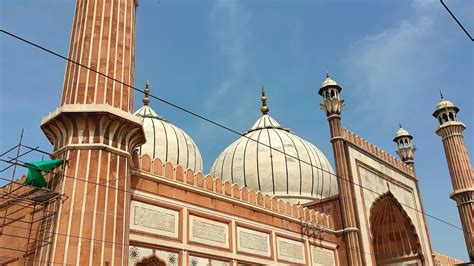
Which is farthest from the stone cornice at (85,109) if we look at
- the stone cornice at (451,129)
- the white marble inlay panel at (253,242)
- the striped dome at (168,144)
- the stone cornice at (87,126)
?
the stone cornice at (451,129)

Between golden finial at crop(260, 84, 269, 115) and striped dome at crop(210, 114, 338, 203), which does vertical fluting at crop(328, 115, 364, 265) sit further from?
golden finial at crop(260, 84, 269, 115)

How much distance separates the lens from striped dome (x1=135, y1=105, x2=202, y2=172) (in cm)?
1670

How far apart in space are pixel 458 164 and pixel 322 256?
31.6 ft

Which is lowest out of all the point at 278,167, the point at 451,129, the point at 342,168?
the point at 342,168

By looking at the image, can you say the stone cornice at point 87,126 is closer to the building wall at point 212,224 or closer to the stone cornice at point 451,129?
the building wall at point 212,224

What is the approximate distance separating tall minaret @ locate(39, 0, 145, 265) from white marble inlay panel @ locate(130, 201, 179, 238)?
2.19ft

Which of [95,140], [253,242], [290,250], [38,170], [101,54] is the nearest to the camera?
[38,170]

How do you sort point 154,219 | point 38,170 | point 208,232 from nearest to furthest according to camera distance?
point 38,170 → point 154,219 → point 208,232

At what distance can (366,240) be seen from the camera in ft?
43.4

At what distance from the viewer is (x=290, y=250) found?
11766 millimetres

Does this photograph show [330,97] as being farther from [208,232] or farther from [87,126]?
[87,126]

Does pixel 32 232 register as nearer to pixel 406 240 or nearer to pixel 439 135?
pixel 406 240

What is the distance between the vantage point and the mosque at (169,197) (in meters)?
7.28

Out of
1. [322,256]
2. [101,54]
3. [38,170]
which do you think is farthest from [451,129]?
[38,170]
